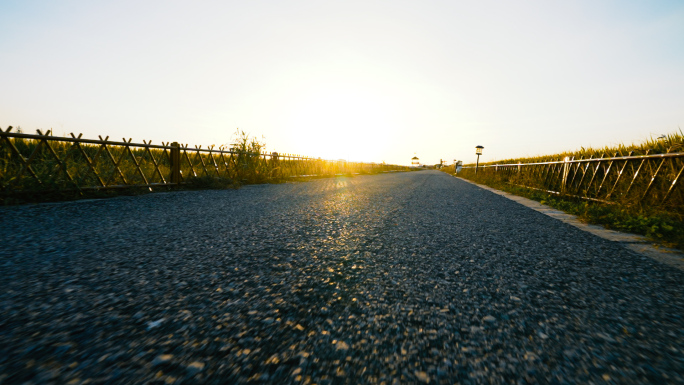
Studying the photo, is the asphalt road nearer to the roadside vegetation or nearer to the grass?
the roadside vegetation

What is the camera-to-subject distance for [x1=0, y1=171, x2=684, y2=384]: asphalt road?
1.47 meters

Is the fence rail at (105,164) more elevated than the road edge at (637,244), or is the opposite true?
the fence rail at (105,164)

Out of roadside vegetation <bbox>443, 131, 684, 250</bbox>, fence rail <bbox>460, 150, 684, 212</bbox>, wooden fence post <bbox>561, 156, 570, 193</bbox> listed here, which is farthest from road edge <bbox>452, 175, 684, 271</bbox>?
wooden fence post <bbox>561, 156, 570, 193</bbox>

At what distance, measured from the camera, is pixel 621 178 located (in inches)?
276

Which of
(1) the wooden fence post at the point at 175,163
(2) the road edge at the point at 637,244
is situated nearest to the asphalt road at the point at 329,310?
(2) the road edge at the point at 637,244

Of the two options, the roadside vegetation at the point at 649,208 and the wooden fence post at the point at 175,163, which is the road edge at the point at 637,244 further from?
the wooden fence post at the point at 175,163

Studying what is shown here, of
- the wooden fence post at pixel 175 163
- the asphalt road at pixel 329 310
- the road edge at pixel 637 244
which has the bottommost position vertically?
the road edge at pixel 637 244

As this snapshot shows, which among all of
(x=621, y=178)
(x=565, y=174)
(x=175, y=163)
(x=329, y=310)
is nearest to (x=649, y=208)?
(x=621, y=178)

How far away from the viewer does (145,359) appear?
1494mm

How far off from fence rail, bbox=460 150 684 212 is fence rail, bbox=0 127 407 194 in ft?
40.1

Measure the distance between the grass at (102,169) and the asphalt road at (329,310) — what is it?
12.8ft

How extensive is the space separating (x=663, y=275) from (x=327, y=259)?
3276mm

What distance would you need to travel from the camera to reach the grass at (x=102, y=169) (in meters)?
6.85

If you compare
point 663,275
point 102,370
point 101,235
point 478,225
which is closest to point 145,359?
point 102,370
